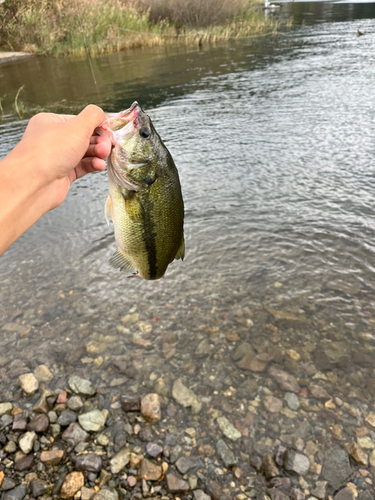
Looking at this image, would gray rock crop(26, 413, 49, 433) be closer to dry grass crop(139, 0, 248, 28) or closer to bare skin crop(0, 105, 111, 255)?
bare skin crop(0, 105, 111, 255)

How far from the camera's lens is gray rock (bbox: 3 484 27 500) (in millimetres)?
2553

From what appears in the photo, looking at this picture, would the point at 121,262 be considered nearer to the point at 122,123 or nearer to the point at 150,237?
the point at 150,237

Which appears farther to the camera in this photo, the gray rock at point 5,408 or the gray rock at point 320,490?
the gray rock at point 5,408

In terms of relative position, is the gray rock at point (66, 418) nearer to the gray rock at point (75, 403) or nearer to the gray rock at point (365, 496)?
the gray rock at point (75, 403)

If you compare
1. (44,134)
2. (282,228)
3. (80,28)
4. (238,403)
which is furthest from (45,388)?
(80,28)

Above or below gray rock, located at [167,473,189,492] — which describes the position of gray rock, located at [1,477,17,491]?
above

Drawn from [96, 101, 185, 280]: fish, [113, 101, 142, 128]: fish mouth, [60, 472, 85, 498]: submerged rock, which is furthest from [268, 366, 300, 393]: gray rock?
[113, 101, 142, 128]: fish mouth

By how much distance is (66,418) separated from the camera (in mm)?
3088

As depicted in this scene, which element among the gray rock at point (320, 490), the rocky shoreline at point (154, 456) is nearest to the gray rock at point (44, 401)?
the rocky shoreline at point (154, 456)

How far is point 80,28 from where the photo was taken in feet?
71.3

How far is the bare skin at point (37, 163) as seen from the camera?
210 cm

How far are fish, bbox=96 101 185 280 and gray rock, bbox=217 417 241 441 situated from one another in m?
1.39

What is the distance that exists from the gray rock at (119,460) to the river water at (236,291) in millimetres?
423

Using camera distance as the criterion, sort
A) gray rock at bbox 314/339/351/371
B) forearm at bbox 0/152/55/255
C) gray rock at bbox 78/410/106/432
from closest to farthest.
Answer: forearm at bbox 0/152/55/255 → gray rock at bbox 78/410/106/432 → gray rock at bbox 314/339/351/371
